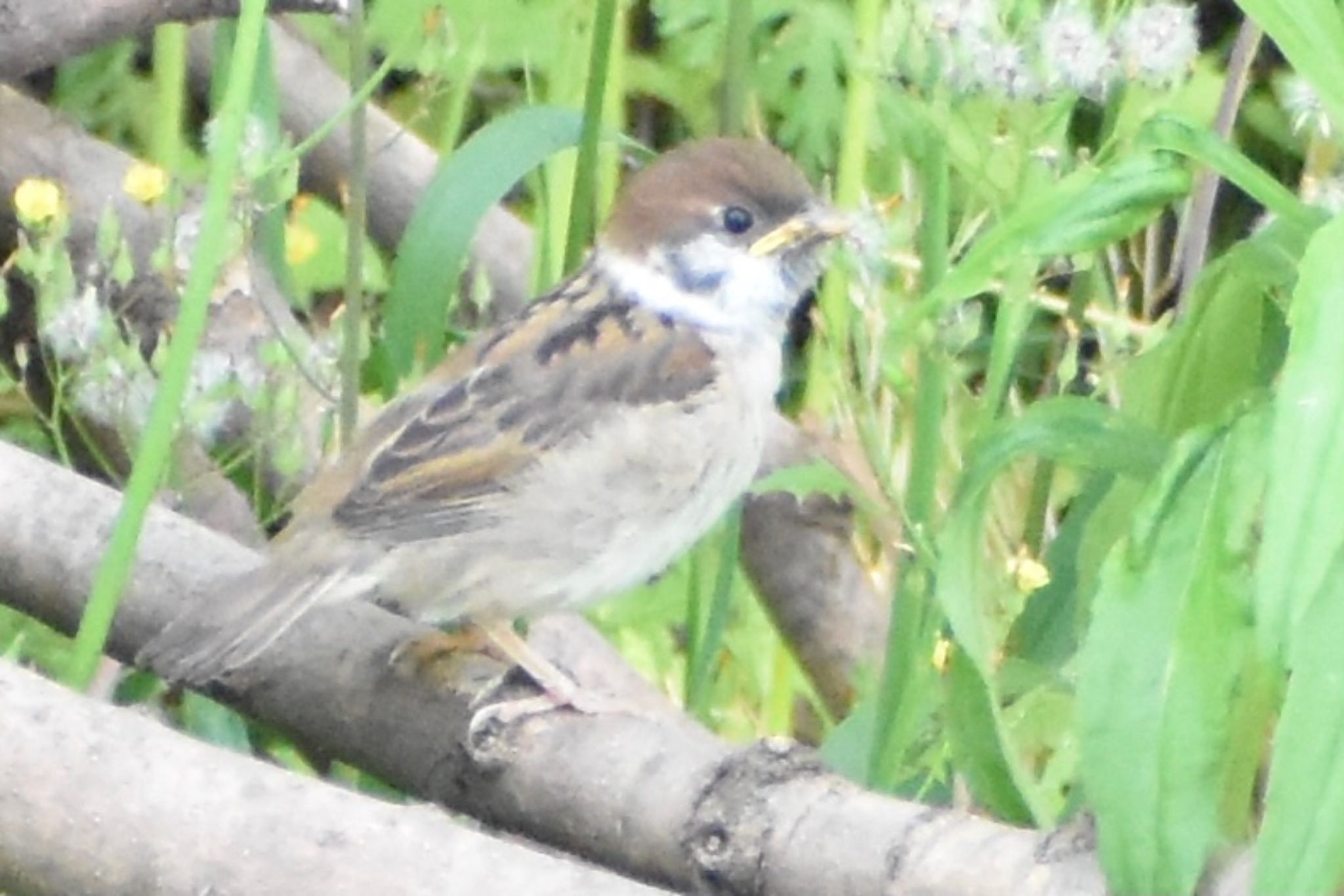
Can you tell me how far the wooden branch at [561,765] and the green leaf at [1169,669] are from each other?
99 millimetres

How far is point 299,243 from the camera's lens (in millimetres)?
2869

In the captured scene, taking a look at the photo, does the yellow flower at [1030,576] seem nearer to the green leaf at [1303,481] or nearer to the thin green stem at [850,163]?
the thin green stem at [850,163]

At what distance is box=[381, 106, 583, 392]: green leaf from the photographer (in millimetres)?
2117

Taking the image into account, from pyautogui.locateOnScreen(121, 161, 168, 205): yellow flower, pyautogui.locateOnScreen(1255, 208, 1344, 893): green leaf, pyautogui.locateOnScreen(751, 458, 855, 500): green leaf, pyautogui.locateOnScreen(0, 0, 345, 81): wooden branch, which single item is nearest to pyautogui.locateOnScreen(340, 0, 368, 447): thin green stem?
pyautogui.locateOnScreen(0, 0, 345, 81): wooden branch

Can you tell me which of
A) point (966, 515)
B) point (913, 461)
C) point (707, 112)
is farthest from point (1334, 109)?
point (707, 112)

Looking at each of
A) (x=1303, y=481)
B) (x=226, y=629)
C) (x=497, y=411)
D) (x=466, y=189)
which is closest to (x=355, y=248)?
(x=466, y=189)

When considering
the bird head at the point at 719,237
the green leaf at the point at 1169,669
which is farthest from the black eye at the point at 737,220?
the green leaf at the point at 1169,669

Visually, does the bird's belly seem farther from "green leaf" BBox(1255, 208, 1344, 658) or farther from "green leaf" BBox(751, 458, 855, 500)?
"green leaf" BBox(1255, 208, 1344, 658)

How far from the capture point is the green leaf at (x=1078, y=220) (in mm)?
1324

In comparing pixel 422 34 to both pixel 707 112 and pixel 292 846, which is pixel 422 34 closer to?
pixel 707 112

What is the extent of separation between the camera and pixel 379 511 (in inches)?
87.4

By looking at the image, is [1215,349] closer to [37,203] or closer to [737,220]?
[737,220]

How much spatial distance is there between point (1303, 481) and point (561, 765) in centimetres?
73

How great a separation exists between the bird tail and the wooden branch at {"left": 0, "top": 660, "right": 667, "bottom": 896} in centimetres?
41
